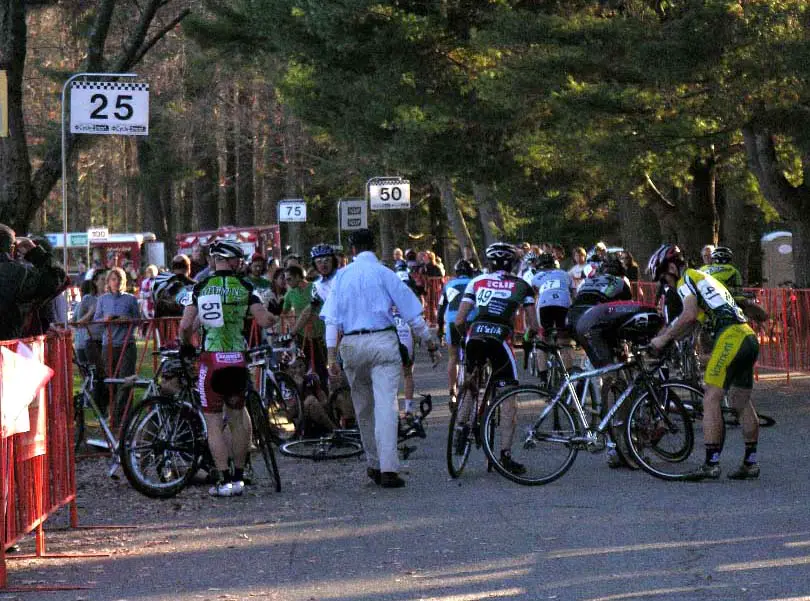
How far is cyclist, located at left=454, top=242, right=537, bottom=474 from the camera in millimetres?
11375

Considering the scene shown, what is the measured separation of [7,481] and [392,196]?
73.1 feet

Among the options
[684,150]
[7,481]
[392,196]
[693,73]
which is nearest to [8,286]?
[7,481]

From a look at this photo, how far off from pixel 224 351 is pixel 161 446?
79 centimetres

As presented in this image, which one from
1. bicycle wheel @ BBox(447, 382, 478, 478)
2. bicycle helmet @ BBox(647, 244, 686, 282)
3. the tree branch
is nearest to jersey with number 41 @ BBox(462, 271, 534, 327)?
bicycle wheel @ BBox(447, 382, 478, 478)

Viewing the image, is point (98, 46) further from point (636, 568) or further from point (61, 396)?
point (636, 568)

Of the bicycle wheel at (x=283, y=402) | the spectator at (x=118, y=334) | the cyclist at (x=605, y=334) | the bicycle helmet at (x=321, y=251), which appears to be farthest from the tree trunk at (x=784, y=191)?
the cyclist at (x=605, y=334)

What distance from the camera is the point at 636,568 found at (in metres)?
7.65

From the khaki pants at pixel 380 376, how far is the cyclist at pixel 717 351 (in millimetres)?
1858

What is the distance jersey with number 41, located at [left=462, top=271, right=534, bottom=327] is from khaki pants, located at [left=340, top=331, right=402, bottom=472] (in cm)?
78

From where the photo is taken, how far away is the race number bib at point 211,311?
10.5 m

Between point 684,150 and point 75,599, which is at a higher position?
point 684,150

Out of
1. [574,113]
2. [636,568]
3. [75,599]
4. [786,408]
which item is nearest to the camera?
[75,599]

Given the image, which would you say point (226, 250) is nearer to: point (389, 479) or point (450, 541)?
point (389, 479)

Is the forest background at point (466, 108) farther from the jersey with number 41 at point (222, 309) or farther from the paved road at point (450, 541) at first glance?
the paved road at point (450, 541)
